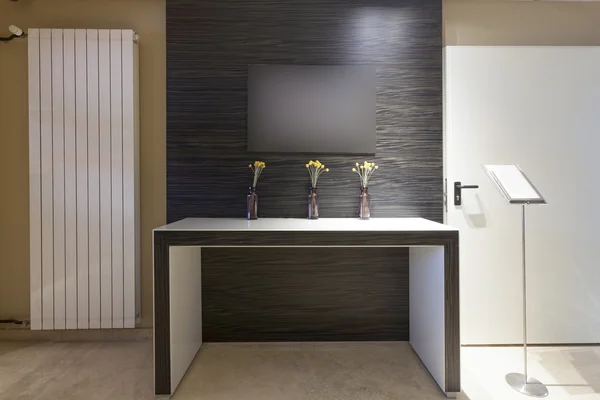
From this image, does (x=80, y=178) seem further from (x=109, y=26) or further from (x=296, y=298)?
(x=296, y=298)

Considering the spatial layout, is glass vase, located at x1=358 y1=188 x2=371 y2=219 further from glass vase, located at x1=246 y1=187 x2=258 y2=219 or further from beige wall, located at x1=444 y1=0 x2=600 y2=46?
beige wall, located at x1=444 y1=0 x2=600 y2=46

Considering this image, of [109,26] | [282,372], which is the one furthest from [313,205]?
[109,26]

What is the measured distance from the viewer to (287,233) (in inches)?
72.5

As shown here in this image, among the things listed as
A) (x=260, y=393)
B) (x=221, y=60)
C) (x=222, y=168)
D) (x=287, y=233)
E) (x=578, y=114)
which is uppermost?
(x=221, y=60)

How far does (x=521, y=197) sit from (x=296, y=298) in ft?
4.87

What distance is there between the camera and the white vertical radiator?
7.85ft

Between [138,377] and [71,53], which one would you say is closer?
[138,377]

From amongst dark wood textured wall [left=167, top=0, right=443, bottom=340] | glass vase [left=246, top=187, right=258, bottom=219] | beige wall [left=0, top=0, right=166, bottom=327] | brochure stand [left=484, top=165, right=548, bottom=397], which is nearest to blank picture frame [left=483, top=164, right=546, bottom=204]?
brochure stand [left=484, top=165, right=548, bottom=397]

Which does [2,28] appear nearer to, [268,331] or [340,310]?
[268,331]

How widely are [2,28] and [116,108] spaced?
41.7 inches

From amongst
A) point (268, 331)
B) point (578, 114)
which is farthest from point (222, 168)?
point (578, 114)

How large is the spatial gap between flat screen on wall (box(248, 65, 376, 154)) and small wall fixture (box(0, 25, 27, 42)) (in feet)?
5.04

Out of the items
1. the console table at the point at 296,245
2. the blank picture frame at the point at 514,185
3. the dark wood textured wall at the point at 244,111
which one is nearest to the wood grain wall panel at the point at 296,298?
the dark wood textured wall at the point at 244,111

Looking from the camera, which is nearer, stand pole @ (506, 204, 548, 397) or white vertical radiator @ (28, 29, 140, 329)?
stand pole @ (506, 204, 548, 397)
